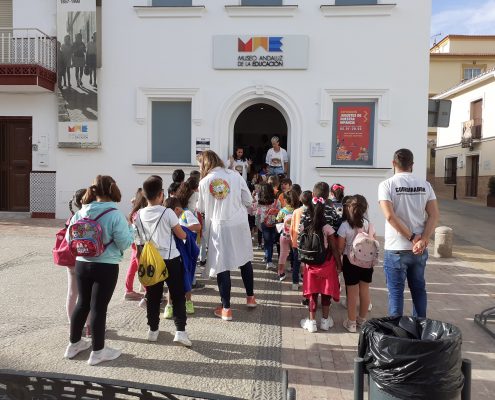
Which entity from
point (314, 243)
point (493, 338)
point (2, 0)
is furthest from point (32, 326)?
point (2, 0)

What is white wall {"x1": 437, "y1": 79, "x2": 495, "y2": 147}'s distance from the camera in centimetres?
2620

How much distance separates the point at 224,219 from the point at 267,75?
6.96m

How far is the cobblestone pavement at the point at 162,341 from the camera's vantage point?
3670 mm

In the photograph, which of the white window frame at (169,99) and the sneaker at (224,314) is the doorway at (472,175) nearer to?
the white window frame at (169,99)

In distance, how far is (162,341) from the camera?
4406 mm

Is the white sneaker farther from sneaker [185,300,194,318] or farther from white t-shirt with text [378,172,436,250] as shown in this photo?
sneaker [185,300,194,318]

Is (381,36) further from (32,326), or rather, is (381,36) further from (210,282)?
(32,326)

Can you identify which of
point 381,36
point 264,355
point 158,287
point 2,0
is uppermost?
point 2,0

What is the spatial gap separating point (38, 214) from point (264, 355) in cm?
989

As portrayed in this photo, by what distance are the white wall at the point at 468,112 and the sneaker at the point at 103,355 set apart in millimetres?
26629

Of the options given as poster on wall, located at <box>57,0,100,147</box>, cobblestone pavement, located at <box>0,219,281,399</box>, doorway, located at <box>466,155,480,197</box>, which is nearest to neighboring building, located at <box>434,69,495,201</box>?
doorway, located at <box>466,155,480,197</box>

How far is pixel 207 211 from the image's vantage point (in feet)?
16.7

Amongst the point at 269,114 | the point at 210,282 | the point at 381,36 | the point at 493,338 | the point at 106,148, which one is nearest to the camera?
the point at 493,338

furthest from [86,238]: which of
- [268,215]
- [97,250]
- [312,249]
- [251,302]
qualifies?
[268,215]
